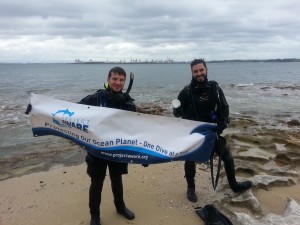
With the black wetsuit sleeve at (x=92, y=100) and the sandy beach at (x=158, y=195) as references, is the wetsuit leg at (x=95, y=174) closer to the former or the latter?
the sandy beach at (x=158, y=195)

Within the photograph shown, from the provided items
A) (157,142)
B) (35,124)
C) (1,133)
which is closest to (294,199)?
(157,142)

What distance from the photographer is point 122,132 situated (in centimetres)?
466

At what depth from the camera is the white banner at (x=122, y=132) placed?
15.0ft

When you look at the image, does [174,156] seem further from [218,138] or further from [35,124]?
[35,124]

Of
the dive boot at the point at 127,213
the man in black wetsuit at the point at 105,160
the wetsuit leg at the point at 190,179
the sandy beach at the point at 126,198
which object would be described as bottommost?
the sandy beach at the point at 126,198

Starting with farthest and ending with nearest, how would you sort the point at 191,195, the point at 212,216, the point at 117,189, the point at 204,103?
1. the point at 191,195
2. the point at 204,103
3. the point at 117,189
4. the point at 212,216

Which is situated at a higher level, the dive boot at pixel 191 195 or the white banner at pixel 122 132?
the white banner at pixel 122 132

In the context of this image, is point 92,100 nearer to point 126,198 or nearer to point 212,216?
point 126,198

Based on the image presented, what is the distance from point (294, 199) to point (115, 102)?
142 inches

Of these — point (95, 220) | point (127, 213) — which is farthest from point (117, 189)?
point (95, 220)

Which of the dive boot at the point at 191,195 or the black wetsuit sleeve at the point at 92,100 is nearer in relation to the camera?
the black wetsuit sleeve at the point at 92,100

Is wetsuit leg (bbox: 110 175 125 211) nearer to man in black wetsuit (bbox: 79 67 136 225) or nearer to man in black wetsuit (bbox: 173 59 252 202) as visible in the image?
man in black wetsuit (bbox: 79 67 136 225)

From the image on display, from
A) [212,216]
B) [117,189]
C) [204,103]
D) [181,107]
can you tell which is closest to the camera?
[212,216]

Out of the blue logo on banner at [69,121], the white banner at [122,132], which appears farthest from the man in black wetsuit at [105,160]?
the blue logo on banner at [69,121]
